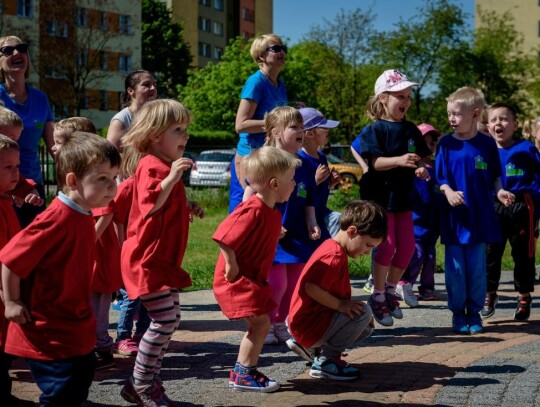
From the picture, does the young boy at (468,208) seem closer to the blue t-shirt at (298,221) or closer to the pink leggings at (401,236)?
the pink leggings at (401,236)

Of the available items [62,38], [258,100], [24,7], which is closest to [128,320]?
[258,100]

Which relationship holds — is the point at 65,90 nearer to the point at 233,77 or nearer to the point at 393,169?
the point at 233,77

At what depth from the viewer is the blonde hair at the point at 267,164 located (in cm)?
524

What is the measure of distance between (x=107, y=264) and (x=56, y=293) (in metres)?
1.96

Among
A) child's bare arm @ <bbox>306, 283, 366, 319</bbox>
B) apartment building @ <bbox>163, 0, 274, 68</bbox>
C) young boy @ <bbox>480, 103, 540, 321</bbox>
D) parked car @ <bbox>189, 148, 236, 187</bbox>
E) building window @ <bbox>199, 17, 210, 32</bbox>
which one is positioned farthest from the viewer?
building window @ <bbox>199, 17, 210, 32</bbox>

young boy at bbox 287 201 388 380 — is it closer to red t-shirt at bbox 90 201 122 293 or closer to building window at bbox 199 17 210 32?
red t-shirt at bbox 90 201 122 293

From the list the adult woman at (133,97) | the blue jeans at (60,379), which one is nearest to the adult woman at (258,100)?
the adult woman at (133,97)

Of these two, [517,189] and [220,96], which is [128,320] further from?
[220,96]

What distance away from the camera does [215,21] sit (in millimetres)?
95625

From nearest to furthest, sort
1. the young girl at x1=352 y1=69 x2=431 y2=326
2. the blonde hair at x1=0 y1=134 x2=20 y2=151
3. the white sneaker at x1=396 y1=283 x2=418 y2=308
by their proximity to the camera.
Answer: the blonde hair at x1=0 y1=134 x2=20 y2=151
the young girl at x1=352 y1=69 x2=431 y2=326
the white sneaker at x1=396 y1=283 x2=418 y2=308

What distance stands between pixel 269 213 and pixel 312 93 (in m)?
52.0

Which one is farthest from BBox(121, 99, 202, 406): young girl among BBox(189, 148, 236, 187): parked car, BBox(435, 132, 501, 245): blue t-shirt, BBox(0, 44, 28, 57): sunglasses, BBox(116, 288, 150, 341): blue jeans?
BBox(189, 148, 236, 187): parked car

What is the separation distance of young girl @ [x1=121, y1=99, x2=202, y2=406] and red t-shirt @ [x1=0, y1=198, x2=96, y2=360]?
694mm

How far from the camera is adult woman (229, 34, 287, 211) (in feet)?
24.9
